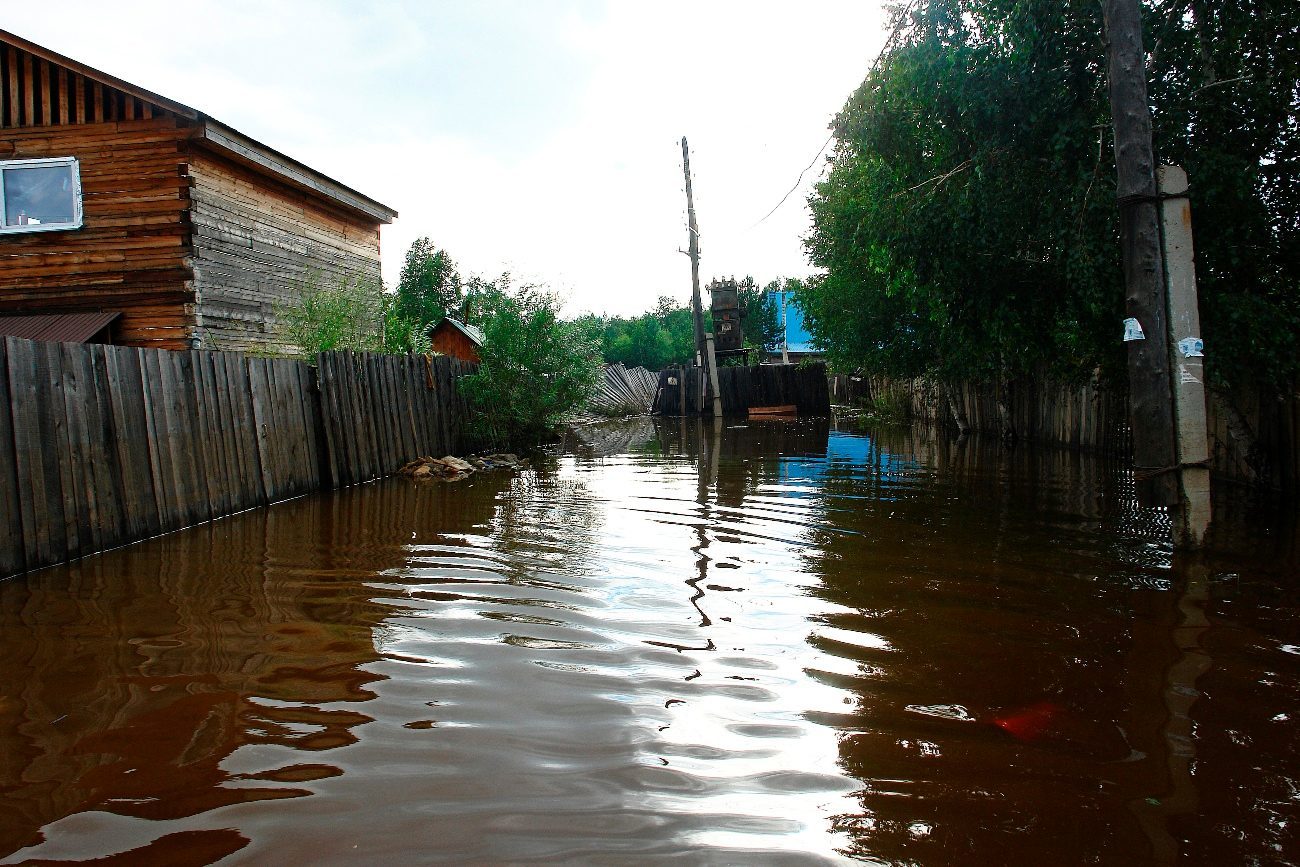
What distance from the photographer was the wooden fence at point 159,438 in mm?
5242

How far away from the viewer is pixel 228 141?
12.7 m

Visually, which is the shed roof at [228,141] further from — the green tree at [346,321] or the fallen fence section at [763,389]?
the fallen fence section at [763,389]

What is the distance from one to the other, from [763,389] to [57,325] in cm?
1856

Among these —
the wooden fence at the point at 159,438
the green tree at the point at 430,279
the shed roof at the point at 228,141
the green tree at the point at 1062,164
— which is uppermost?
the green tree at the point at 430,279

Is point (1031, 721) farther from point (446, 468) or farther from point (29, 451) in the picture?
point (446, 468)

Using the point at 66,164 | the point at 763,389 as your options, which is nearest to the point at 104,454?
the point at 66,164

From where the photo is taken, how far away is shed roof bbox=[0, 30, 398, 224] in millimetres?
11945

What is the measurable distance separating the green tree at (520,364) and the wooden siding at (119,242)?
440 cm

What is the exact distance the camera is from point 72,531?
218 inches

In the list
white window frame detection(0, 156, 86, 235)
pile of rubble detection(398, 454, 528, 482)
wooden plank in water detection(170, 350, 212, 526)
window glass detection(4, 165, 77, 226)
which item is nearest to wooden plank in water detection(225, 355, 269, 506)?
wooden plank in water detection(170, 350, 212, 526)

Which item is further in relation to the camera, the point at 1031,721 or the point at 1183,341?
the point at 1183,341

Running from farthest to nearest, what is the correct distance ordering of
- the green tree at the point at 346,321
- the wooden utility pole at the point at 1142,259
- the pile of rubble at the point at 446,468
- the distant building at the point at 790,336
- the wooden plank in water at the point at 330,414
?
the distant building at the point at 790,336 < the green tree at the point at 346,321 < the pile of rubble at the point at 446,468 < the wooden plank in water at the point at 330,414 < the wooden utility pole at the point at 1142,259

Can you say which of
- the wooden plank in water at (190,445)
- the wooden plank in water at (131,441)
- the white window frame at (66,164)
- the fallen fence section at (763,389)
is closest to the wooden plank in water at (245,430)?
the wooden plank in water at (190,445)

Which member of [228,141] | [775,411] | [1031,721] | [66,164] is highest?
[228,141]
